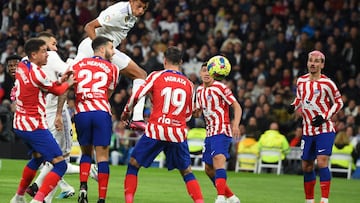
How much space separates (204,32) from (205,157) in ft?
47.2

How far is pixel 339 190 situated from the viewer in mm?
18297

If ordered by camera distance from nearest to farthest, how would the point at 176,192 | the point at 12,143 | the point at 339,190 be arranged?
the point at 176,192, the point at 339,190, the point at 12,143

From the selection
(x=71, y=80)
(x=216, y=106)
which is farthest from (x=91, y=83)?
(x=216, y=106)

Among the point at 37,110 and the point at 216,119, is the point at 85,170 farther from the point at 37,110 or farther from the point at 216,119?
the point at 216,119

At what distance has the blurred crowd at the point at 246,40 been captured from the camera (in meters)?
24.8

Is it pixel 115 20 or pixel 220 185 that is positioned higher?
pixel 115 20

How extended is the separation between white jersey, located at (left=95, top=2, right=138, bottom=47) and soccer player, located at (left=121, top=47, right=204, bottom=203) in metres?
2.34

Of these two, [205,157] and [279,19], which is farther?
[279,19]

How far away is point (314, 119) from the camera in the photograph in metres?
13.7

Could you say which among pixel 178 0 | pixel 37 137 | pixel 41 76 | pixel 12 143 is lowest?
pixel 12 143

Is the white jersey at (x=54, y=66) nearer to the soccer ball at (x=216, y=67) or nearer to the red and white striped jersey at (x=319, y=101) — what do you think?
the soccer ball at (x=216, y=67)

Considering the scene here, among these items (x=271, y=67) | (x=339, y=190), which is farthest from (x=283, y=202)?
(x=271, y=67)

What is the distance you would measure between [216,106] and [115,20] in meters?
1.95

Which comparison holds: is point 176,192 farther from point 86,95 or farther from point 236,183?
point 86,95
